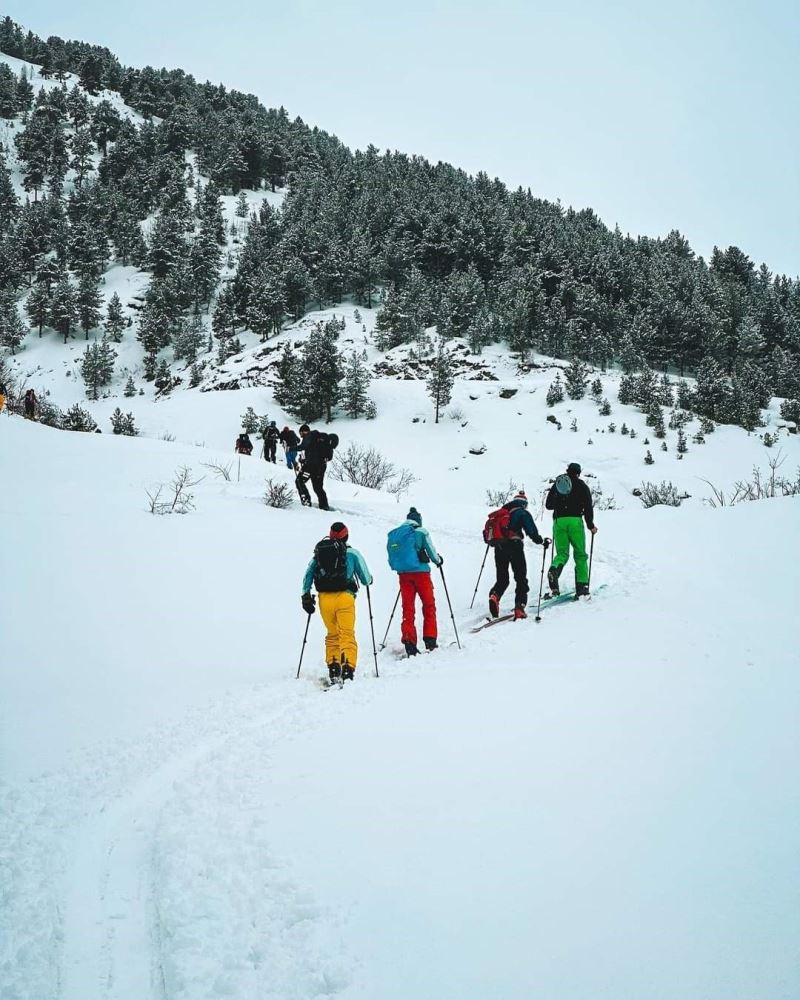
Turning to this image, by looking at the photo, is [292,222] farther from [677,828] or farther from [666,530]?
[677,828]

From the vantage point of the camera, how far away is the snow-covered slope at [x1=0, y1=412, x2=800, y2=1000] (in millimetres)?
2045

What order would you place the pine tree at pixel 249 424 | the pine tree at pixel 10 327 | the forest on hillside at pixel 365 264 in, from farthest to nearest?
the pine tree at pixel 10 327 → the forest on hillside at pixel 365 264 → the pine tree at pixel 249 424

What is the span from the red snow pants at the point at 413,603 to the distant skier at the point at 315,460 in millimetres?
4869

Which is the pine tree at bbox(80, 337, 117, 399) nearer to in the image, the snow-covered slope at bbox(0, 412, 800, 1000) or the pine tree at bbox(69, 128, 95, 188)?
the snow-covered slope at bbox(0, 412, 800, 1000)

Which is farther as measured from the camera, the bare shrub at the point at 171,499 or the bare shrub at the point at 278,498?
the bare shrub at the point at 278,498

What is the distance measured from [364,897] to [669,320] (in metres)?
47.7

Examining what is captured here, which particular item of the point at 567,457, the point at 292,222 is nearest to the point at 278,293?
the point at 292,222

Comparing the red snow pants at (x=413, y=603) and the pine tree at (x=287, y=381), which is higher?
the pine tree at (x=287, y=381)

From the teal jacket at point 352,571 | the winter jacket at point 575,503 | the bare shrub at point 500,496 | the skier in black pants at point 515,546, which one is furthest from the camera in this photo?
the bare shrub at point 500,496

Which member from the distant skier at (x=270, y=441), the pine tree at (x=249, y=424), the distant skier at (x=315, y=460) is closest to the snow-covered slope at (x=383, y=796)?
the distant skier at (x=315, y=460)

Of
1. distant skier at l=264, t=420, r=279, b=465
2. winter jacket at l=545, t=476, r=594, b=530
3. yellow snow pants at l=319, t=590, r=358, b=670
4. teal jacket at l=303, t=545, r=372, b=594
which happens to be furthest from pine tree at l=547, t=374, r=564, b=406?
yellow snow pants at l=319, t=590, r=358, b=670

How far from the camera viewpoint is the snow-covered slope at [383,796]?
6.71 ft

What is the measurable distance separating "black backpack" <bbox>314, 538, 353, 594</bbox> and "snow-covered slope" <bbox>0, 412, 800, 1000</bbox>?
1.04m

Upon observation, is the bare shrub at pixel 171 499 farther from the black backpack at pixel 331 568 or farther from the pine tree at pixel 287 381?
the pine tree at pixel 287 381
